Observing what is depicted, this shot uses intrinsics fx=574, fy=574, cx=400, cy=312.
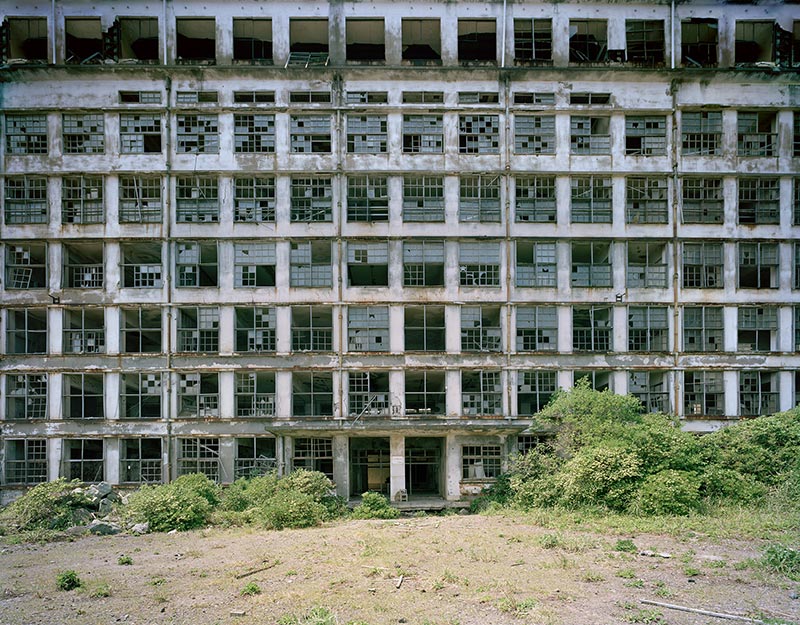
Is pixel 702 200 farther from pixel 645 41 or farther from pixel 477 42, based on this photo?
pixel 477 42

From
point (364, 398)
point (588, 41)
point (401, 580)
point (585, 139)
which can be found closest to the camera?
point (401, 580)

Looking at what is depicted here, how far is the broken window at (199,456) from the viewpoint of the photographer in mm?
24500

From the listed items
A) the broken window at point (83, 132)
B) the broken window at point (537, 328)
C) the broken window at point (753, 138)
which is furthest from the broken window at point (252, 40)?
the broken window at point (753, 138)

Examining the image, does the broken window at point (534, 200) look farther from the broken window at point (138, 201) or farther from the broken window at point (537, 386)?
the broken window at point (138, 201)

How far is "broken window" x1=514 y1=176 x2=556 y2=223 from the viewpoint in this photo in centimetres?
2598

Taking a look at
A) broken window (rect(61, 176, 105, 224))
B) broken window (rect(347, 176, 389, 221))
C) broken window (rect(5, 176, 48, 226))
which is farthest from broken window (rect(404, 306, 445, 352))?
broken window (rect(5, 176, 48, 226))

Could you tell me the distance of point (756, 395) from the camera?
1007 inches

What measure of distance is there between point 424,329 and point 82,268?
15.8 metres

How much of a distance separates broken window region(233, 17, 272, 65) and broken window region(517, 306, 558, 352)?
53.0ft

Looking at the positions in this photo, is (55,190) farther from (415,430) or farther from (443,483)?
(443,483)

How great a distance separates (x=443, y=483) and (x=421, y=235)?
10936 millimetres

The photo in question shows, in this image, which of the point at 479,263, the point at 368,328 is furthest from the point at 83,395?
the point at 479,263

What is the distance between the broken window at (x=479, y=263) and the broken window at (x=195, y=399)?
39.1ft

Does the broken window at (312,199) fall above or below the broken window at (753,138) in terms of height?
below
